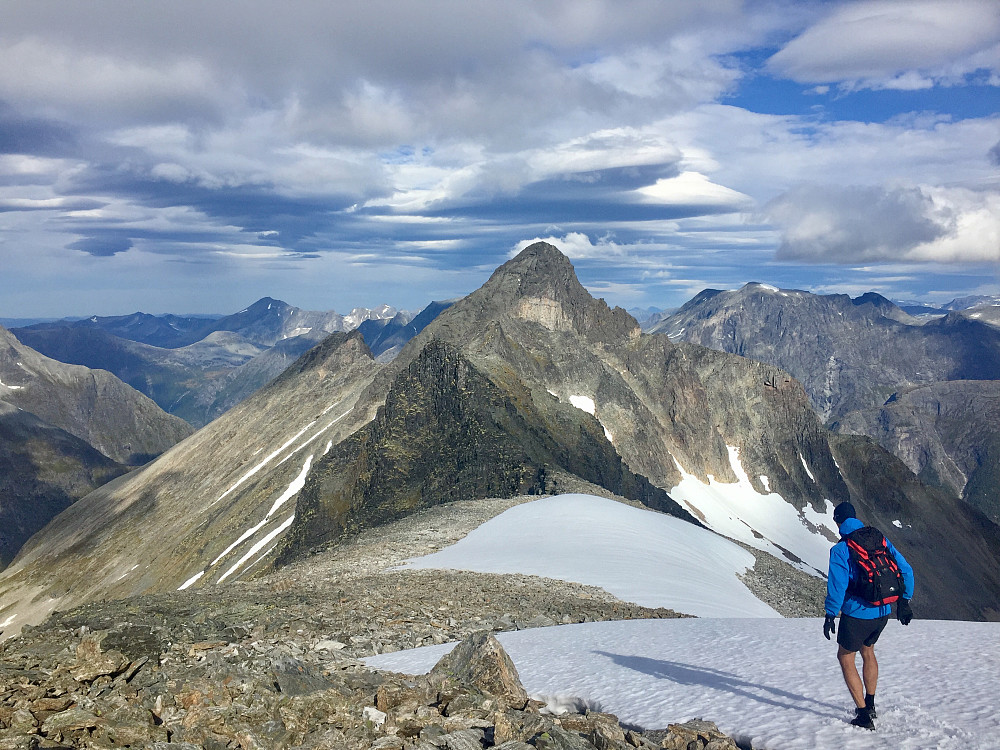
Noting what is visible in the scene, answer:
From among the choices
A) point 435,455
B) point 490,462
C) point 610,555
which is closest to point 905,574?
point 610,555

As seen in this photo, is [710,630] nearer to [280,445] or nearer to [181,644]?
[181,644]

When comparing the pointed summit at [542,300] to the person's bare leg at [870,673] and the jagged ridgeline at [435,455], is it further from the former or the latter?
the person's bare leg at [870,673]

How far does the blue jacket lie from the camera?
10312mm

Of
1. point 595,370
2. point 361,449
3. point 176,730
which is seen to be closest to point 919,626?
point 176,730

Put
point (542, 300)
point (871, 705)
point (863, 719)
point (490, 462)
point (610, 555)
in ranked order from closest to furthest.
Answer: point (863, 719), point (871, 705), point (610, 555), point (490, 462), point (542, 300)

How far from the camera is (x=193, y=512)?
13525cm

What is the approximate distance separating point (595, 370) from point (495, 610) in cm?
13662

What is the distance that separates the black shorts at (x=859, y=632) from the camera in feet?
33.5

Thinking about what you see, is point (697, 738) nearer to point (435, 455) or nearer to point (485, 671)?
Result: point (485, 671)

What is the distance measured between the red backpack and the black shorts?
325 mm

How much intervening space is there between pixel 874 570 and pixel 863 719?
7.04 ft

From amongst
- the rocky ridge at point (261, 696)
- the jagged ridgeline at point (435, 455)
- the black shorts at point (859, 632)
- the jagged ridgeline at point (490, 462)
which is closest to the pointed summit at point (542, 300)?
the jagged ridgeline at point (490, 462)

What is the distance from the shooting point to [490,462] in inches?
2082

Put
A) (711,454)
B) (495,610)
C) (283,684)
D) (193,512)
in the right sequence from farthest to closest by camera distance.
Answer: (711,454) < (193,512) < (495,610) < (283,684)
